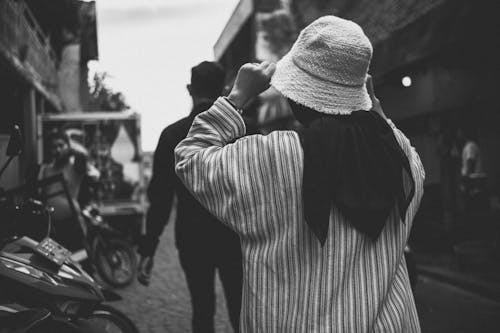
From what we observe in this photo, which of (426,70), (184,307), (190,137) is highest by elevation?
(426,70)

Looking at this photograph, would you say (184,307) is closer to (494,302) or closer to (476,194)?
(494,302)

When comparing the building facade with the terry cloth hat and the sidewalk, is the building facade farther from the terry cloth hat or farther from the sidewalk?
the sidewalk

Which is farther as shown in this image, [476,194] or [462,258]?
[476,194]

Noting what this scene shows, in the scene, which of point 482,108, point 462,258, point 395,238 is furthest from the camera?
point 482,108

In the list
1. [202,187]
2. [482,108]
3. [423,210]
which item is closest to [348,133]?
[202,187]

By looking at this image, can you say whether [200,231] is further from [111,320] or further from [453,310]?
[453,310]

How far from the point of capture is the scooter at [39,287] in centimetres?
239

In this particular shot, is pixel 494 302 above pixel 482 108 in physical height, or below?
below

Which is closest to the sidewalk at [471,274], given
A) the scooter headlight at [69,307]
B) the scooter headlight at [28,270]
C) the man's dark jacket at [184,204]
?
the man's dark jacket at [184,204]

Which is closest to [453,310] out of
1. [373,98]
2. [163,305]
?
[163,305]

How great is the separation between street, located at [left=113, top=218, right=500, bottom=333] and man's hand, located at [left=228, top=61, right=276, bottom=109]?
12.8ft

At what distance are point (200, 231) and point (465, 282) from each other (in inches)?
186

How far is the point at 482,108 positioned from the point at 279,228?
10.4 m

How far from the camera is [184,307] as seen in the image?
6.18 metres
